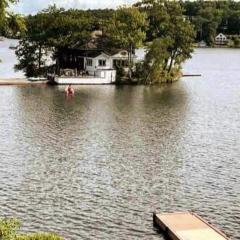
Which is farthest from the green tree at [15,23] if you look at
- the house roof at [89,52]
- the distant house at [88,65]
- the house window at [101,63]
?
the house roof at [89,52]

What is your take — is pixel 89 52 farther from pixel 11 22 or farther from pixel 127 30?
pixel 11 22

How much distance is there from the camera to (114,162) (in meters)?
42.6

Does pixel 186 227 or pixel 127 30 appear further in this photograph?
pixel 127 30

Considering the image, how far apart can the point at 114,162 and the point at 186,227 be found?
570 inches

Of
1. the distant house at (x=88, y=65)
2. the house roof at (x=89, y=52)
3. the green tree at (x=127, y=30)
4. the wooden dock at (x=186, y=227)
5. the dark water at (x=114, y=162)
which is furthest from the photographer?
the house roof at (x=89, y=52)

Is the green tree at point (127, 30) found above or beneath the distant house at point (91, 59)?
above

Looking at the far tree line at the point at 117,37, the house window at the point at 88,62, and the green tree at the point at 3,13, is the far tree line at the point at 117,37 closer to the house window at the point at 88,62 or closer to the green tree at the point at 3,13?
the house window at the point at 88,62

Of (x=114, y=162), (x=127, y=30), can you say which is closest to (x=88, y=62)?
(x=127, y=30)

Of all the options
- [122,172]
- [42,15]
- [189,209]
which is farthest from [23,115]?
[42,15]

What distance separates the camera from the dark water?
1235 inches

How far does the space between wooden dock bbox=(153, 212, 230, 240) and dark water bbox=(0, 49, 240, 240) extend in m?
0.74

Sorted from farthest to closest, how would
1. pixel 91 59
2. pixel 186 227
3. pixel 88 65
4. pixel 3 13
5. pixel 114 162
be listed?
1. pixel 88 65
2. pixel 91 59
3. pixel 114 162
4. pixel 186 227
5. pixel 3 13

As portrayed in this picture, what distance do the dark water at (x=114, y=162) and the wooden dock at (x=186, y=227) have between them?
0.74m

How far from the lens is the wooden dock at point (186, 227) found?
2764cm
